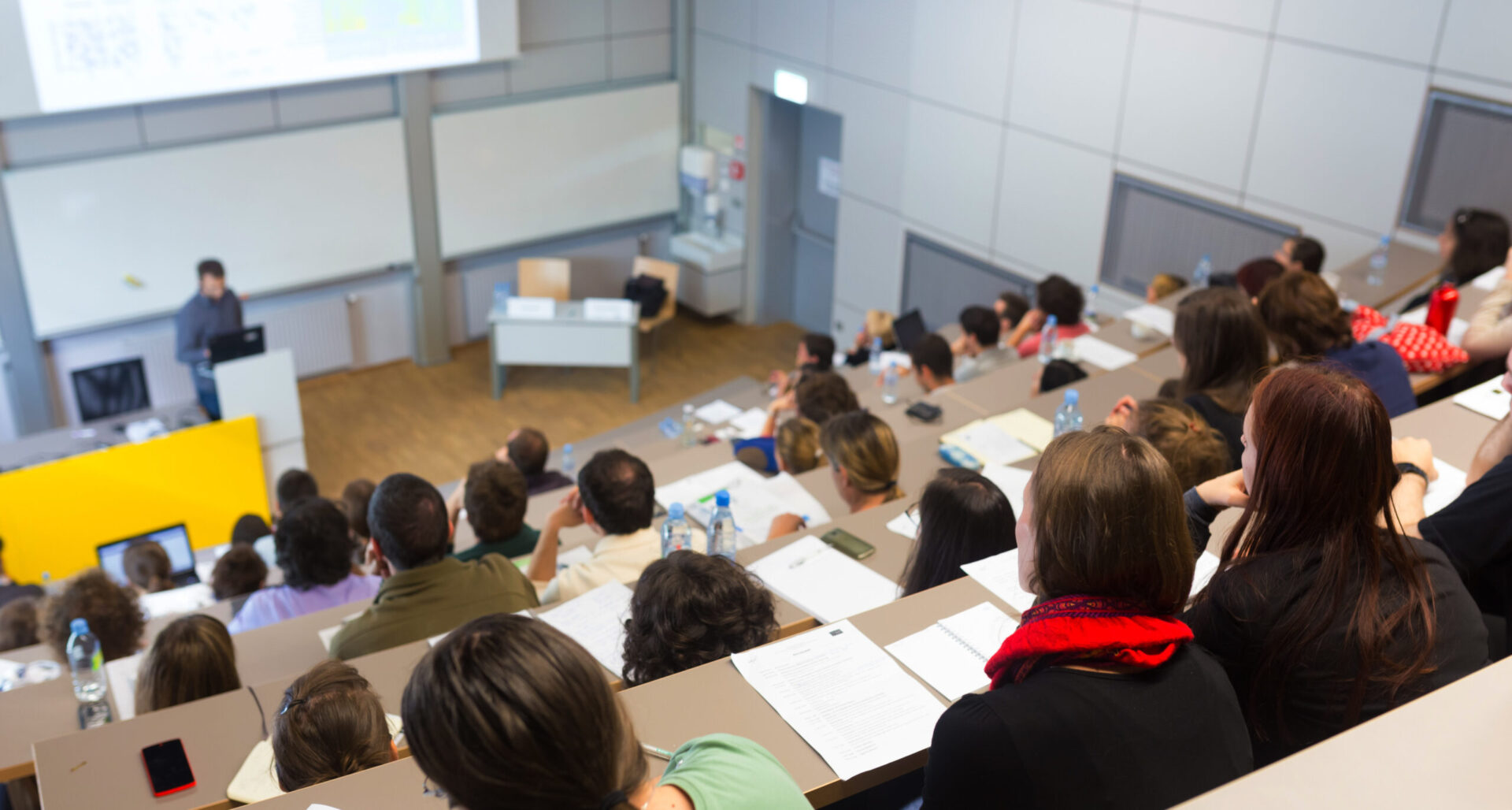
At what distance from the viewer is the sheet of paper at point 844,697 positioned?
72.1 inches

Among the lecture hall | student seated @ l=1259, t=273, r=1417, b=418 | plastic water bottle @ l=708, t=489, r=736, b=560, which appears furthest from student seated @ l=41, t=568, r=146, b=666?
student seated @ l=1259, t=273, r=1417, b=418

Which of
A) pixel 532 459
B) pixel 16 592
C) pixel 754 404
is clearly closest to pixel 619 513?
pixel 532 459

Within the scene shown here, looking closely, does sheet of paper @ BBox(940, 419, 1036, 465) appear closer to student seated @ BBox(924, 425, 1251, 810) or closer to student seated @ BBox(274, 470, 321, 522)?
student seated @ BBox(924, 425, 1251, 810)

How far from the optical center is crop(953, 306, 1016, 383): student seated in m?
6.05

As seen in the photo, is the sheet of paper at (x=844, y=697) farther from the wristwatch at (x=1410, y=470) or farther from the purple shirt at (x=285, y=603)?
the purple shirt at (x=285, y=603)

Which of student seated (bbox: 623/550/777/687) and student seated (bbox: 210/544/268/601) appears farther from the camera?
student seated (bbox: 210/544/268/601)

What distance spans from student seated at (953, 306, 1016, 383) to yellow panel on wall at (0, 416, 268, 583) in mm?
4290

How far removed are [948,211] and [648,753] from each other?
22.1 feet

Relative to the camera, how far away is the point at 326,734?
79.4 inches

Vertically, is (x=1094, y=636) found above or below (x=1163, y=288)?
above

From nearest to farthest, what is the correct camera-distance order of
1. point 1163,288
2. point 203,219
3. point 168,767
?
point 168,767 → point 1163,288 → point 203,219

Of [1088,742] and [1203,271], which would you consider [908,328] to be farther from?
[1088,742]

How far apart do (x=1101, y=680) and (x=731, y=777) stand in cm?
50

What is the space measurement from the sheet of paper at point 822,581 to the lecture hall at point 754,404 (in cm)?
1
